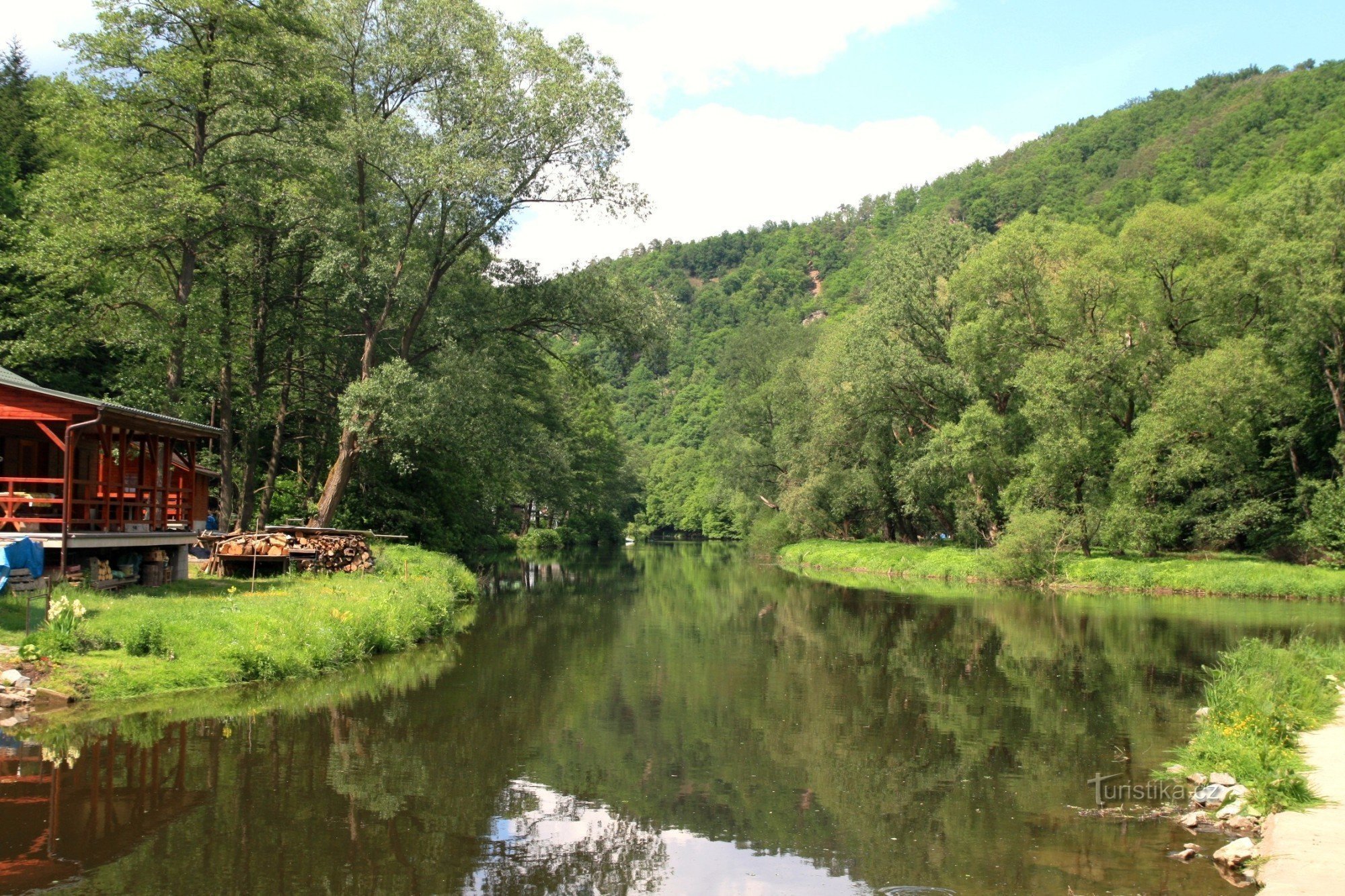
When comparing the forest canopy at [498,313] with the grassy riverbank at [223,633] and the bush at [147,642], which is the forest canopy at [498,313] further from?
→ the bush at [147,642]

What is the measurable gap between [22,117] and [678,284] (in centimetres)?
12751

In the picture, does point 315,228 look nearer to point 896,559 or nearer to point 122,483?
point 122,483

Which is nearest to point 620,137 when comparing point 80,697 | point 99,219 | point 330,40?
point 330,40

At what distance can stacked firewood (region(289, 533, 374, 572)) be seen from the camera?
25.8 meters

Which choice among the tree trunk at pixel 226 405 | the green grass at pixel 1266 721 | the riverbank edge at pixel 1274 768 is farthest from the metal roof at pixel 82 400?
the green grass at pixel 1266 721

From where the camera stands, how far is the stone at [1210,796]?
33.4ft

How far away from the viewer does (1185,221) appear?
40.6 meters

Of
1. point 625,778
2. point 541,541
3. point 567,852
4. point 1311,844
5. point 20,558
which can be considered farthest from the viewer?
point 541,541

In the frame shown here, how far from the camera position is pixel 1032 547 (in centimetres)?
4009

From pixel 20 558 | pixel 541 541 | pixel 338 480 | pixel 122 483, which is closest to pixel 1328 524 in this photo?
pixel 338 480

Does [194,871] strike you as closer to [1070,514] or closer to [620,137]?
[620,137]

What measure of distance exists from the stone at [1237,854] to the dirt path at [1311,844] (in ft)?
0.32

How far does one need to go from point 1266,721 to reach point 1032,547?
97.8 feet

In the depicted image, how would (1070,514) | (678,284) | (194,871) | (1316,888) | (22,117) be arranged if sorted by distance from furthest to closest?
(678,284), (1070,514), (22,117), (194,871), (1316,888)
